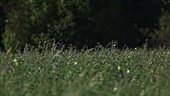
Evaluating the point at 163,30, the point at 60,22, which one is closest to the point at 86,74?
the point at 60,22

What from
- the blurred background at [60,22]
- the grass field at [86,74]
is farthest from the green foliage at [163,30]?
the grass field at [86,74]

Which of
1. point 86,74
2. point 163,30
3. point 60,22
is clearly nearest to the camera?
point 86,74

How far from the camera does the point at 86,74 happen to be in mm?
6312

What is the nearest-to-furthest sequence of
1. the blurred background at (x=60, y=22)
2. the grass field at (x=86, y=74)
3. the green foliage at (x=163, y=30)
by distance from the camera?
the grass field at (x=86, y=74), the blurred background at (x=60, y=22), the green foliage at (x=163, y=30)

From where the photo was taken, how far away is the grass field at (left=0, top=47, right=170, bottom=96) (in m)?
5.24

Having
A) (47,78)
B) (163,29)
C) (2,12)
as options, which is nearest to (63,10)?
(2,12)

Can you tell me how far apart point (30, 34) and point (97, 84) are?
9.97 meters

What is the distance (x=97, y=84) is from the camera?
18.8 feet

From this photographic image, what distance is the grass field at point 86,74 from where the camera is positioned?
5242 mm

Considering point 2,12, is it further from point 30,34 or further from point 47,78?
point 47,78

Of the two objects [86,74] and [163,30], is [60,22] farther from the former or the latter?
[86,74]

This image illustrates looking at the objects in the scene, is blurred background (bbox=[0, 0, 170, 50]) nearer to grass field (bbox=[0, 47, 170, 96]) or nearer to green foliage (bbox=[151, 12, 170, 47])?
green foliage (bbox=[151, 12, 170, 47])

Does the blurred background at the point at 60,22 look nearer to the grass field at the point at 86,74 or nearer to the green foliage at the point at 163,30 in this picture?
the green foliage at the point at 163,30

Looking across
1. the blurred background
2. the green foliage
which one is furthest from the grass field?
the green foliage
